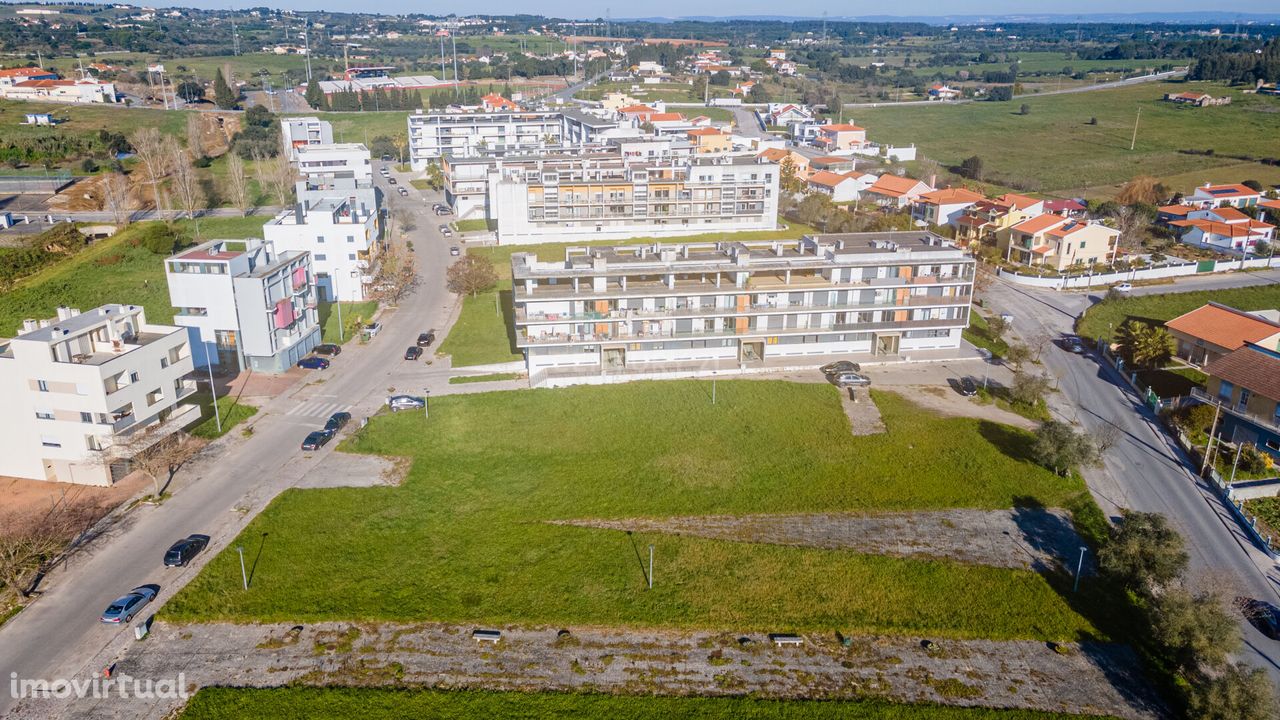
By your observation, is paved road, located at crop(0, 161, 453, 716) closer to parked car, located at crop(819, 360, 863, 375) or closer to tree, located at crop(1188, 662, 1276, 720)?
parked car, located at crop(819, 360, 863, 375)

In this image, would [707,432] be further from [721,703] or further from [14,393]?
[14,393]

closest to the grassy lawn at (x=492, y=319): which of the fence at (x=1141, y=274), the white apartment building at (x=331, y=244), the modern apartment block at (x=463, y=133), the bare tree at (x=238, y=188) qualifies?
the white apartment building at (x=331, y=244)

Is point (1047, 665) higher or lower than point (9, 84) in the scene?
lower

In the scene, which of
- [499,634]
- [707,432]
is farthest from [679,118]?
[499,634]

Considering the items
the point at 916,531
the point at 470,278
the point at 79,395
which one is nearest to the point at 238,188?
the point at 470,278

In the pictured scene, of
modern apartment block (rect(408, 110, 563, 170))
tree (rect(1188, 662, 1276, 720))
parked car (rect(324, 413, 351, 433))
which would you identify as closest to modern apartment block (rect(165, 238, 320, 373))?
parked car (rect(324, 413, 351, 433))

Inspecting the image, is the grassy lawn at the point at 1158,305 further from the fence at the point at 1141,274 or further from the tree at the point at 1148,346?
the tree at the point at 1148,346
